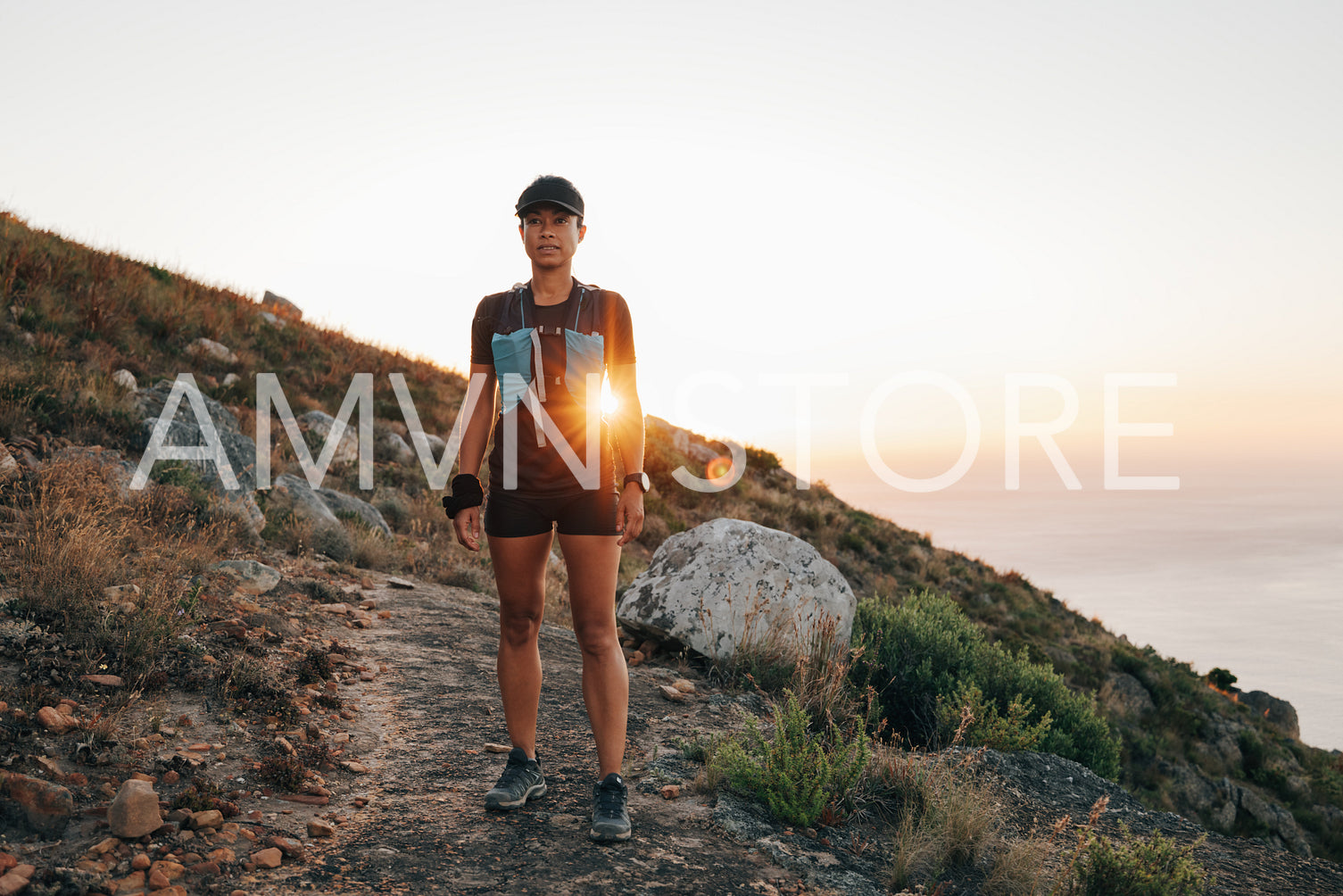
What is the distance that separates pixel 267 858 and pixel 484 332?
6.41 ft

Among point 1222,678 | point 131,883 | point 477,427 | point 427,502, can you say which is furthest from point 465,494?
point 1222,678

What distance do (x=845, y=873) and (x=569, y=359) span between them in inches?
87.9

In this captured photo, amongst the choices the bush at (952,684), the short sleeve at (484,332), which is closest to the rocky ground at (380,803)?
the bush at (952,684)

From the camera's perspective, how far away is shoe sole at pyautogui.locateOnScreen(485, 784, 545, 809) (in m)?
2.96

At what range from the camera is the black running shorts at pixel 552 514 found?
271cm

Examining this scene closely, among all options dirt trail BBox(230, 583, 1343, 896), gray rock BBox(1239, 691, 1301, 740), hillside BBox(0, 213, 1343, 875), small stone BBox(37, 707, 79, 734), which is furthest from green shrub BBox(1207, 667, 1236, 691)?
small stone BBox(37, 707, 79, 734)

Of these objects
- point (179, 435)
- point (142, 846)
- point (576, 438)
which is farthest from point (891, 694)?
point (179, 435)

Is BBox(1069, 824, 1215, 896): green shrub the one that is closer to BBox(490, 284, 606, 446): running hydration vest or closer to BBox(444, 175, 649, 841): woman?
BBox(444, 175, 649, 841): woman

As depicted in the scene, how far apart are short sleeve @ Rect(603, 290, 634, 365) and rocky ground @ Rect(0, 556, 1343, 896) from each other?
72.8 inches

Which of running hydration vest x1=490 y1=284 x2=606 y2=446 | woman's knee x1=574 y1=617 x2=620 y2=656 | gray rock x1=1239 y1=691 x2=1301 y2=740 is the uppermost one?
running hydration vest x1=490 y1=284 x2=606 y2=446

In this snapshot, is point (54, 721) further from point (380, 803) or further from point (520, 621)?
point (520, 621)

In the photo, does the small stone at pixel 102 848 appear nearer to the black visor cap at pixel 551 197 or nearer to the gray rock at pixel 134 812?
the gray rock at pixel 134 812

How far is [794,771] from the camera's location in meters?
3.32

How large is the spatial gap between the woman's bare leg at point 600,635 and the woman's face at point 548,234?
105 centimetres
